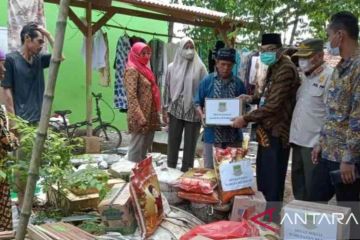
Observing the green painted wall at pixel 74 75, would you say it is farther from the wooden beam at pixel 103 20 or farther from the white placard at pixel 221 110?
the white placard at pixel 221 110

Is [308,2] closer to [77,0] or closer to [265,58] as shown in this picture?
[265,58]

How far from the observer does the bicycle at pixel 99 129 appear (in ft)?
26.6

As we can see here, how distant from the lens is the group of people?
8.94 ft

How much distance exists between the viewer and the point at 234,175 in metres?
3.68

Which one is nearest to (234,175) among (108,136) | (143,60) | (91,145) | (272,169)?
(272,169)

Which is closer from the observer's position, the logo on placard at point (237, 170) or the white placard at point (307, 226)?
the white placard at point (307, 226)

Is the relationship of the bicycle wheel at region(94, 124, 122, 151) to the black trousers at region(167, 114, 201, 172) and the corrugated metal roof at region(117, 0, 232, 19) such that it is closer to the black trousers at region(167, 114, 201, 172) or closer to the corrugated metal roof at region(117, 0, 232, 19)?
the corrugated metal roof at region(117, 0, 232, 19)

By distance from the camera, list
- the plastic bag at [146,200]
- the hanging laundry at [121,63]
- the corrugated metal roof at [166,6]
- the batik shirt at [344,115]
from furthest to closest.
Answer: the hanging laundry at [121,63] < the corrugated metal roof at [166,6] < the plastic bag at [146,200] < the batik shirt at [344,115]

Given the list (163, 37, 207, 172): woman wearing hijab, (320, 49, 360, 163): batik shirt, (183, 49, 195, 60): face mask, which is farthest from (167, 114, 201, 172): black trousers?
(320, 49, 360, 163): batik shirt

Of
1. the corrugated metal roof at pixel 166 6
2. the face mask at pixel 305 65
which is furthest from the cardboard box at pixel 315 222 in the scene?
the corrugated metal roof at pixel 166 6

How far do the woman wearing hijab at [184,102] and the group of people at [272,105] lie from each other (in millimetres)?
11

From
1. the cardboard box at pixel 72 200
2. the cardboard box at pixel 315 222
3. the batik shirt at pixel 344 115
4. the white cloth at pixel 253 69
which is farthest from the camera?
the white cloth at pixel 253 69

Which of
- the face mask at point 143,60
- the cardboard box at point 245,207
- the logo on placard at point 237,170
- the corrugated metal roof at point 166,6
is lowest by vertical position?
the cardboard box at point 245,207

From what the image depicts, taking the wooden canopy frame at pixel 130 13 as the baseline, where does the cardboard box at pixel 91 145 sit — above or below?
below
